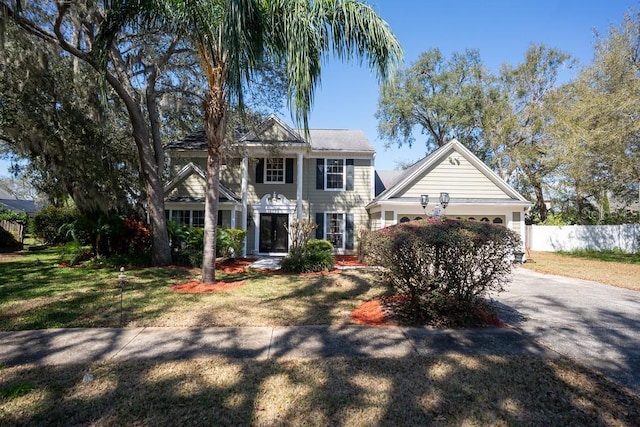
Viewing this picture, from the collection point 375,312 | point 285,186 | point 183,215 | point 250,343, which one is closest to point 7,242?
point 183,215

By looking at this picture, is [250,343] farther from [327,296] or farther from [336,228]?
[336,228]

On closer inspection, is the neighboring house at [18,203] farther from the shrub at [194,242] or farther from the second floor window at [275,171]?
the shrub at [194,242]

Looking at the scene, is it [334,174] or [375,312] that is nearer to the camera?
[375,312]

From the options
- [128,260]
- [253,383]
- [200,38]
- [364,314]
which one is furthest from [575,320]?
[128,260]

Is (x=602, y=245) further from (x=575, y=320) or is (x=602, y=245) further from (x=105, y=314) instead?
(x=105, y=314)

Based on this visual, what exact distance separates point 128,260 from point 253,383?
9.94 m

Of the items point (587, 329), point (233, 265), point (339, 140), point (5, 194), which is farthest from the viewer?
point (5, 194)

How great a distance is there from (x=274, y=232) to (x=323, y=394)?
13565 millimetres

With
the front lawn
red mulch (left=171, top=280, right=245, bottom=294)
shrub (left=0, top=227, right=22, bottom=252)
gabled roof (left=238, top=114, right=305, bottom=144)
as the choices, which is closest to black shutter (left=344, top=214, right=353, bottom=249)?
gabled roof (left=238, top=114, right=305, bottom=144)

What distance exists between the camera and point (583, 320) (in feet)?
18.6

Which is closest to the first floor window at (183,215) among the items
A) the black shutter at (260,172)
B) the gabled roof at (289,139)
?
the gabled roof at (289,139)

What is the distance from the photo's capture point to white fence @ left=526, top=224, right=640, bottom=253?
58.5 feet

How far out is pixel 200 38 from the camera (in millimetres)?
7078

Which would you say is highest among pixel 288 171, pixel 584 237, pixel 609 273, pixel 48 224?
pixel 288 171
